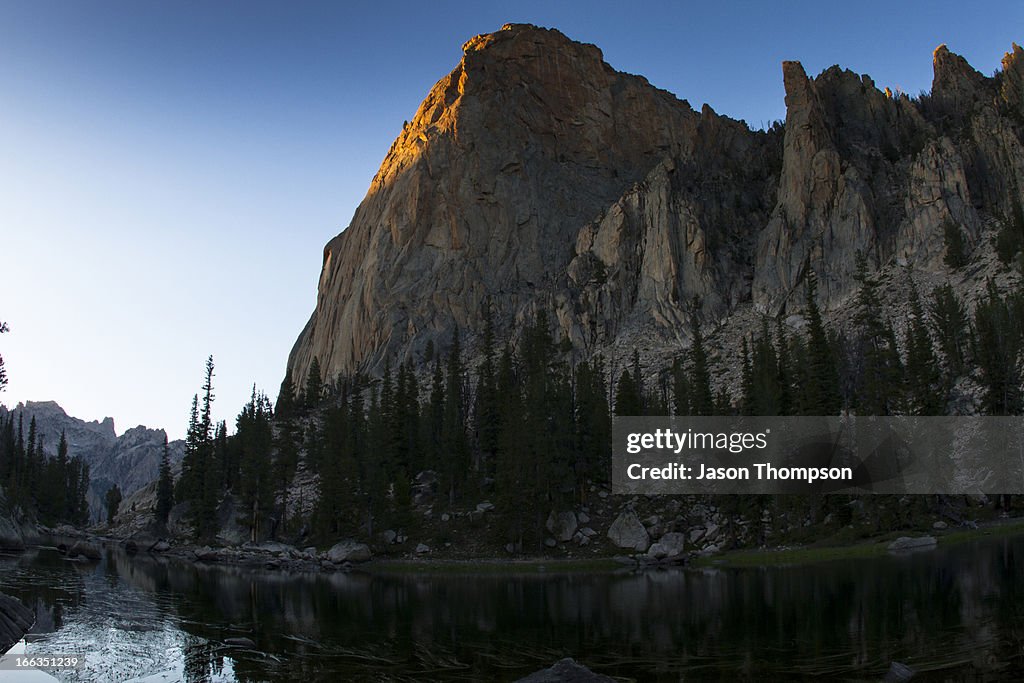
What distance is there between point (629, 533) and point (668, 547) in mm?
4449

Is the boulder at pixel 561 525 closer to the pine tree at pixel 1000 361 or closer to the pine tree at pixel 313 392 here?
the pine tree at pixel 1000 361

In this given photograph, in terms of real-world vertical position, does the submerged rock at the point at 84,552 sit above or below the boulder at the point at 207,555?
above

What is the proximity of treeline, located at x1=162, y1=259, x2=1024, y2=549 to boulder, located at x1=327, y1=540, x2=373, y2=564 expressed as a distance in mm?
3831

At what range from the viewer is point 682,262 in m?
137

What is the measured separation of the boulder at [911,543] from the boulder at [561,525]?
28.5 m

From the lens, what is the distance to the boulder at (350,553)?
71.8 metres

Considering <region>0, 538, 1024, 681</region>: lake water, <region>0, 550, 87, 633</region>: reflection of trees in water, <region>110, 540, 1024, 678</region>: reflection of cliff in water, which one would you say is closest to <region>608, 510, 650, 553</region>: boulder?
<region>0, 538, 1024, 681</region>: lake water

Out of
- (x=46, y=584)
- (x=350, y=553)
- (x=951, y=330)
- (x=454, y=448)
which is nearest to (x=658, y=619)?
(x=46, y=584)

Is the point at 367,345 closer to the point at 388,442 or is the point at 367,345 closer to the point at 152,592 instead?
the point at 388,442

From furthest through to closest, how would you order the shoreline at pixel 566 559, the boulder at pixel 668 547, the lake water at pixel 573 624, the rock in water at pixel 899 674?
the boulder at pixel 668 547
the shoreline at pixel 566 559
the lake water at pixel 573 624
the rock in water at pixel 899 674

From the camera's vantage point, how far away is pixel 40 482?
135 meters

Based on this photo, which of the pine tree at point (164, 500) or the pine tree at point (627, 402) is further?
the pine tree at point (164, 500)

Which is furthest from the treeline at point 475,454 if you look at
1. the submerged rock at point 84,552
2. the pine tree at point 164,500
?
the submerged rock at point 84,552

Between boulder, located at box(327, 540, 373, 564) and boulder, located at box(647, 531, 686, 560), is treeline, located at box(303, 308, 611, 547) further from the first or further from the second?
boulder, located at box(647, 531, 686, 560)
